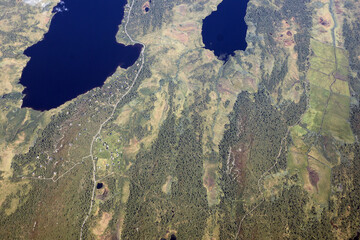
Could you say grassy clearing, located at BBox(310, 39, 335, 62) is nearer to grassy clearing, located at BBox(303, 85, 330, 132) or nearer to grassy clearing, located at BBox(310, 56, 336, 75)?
grassy clearing, located at BBox(310, 56, 336, 75)

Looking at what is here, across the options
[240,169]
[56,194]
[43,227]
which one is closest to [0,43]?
[56,194]

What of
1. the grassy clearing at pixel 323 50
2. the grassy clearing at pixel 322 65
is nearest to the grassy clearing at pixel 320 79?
the grassy clearing at pixel 322 65

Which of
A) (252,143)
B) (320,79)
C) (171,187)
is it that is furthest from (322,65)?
(171,187)

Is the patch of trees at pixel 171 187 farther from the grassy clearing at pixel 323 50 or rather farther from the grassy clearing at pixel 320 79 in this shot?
the grassy clearing at pixel 323 50

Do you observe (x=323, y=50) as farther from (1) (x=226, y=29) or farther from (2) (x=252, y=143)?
(2) (x=252, y=143)

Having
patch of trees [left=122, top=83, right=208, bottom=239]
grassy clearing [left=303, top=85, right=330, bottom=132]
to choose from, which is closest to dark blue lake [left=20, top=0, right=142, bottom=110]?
patch of trees [left=122, top=83, right=208, bottom=239]

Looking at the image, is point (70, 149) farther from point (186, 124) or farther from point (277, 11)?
point (277, 11)
